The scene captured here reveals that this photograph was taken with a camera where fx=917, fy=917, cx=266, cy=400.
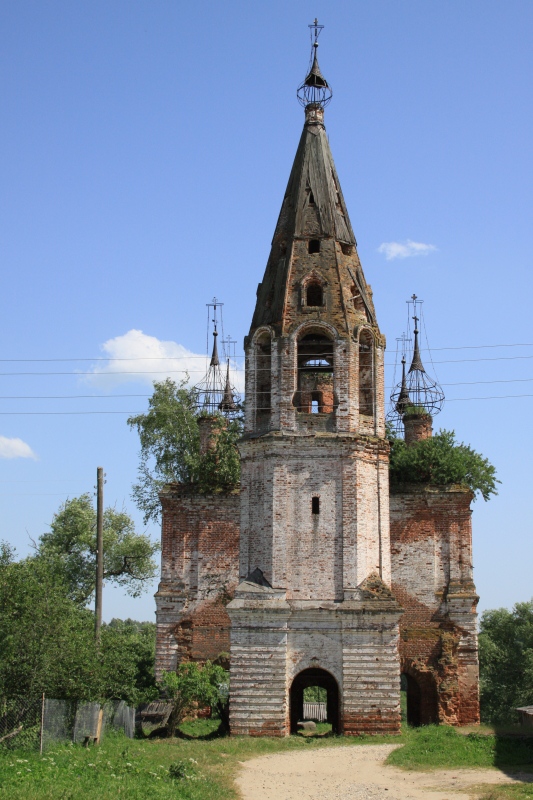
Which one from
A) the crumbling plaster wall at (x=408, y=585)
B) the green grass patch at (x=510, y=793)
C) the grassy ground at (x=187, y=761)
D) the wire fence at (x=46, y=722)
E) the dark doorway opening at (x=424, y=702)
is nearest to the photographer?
the grassy ground at (x=187, y=761)

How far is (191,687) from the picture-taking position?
21.8 m

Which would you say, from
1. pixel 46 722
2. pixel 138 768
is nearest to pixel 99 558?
pixel 46 722

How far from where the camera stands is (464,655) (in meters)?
25.3

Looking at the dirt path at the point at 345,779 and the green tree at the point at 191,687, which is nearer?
the dirt path at the point at 345,779

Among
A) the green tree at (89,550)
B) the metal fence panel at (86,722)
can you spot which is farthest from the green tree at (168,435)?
the metal fence panel at (86,722)

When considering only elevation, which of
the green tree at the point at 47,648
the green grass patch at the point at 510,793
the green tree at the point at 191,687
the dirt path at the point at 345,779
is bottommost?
the dirt path at the point at 345,779

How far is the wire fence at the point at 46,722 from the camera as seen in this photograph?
56.5ft

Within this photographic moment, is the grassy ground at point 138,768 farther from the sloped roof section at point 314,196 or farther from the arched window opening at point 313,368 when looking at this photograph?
the sloped roof section at point 314,196

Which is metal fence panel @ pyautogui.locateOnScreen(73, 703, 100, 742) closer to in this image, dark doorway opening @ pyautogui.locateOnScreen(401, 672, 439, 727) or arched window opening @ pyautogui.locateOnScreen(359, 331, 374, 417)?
dark doorway opening @ pyautogui.locateOnScreen(401, 672, 439, 727)

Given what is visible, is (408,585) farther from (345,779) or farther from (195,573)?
(345,779)

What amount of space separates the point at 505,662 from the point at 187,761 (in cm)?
2940

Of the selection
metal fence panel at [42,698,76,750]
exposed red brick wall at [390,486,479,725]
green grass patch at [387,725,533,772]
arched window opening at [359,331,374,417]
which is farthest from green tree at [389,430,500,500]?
metal fence panel at [42,698,76,750]

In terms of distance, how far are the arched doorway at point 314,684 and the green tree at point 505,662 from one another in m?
A: 17.1

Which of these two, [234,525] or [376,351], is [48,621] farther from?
[376,351]
